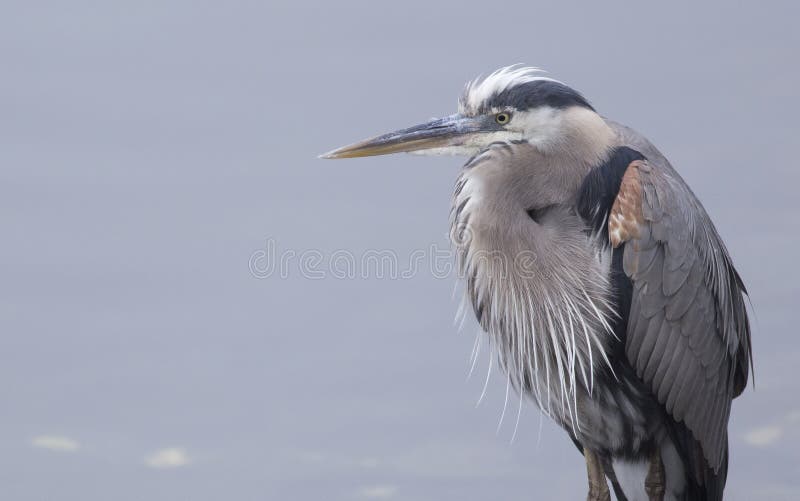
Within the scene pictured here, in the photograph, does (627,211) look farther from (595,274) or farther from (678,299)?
(678,299)

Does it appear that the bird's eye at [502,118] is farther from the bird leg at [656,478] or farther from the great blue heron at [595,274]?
the bird leg at [656,478]

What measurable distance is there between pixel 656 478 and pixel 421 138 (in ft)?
4.26

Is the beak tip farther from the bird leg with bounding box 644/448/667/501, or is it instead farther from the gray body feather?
the bird leg with bounding box 644/448/667/501

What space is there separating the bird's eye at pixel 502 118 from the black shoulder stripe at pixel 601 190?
11.1 inches

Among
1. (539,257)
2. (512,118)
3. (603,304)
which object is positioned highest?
(512,118)

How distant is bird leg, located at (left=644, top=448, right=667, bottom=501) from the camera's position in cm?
328

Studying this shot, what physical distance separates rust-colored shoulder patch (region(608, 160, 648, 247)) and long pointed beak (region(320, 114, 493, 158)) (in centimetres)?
44

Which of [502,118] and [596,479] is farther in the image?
[596,479]

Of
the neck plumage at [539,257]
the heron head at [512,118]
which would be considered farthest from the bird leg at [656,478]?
the heron head at [512,118]

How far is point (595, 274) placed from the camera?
10.1ft

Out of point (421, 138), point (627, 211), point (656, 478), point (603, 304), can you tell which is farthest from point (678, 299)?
point (421, 138)

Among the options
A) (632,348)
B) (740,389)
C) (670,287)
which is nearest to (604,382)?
(632,348)

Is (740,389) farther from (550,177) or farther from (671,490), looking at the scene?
(550,177)

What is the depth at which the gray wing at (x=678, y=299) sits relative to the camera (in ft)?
9.72
